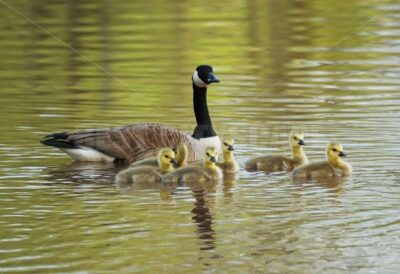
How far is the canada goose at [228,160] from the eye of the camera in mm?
12969

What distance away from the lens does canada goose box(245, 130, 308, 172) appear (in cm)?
1303

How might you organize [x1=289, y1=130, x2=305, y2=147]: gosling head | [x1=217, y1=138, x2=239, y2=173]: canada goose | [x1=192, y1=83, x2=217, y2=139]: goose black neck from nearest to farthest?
1. [x1=217, y1=138, x2=239, y2=173]: canada goose
2. [x1=289, y1=130, x2=305, y2=147]: gosling head
3. [x1=192, y1=83, x2=217, y2=139]: goose black neck

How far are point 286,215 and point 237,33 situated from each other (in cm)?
1517

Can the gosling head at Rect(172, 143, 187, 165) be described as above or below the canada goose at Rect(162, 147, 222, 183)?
above

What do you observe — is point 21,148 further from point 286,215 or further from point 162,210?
point 286,215

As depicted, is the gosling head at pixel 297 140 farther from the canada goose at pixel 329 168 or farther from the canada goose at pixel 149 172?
the canada goose at pixel 149 172

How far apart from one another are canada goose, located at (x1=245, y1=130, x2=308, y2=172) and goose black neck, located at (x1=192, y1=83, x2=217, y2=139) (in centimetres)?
123

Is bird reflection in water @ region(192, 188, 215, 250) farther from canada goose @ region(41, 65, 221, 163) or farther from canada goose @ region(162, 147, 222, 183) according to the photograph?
canada goose @ region(41, 65, 221, 163)

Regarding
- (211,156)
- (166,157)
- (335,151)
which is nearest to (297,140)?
(335,151)

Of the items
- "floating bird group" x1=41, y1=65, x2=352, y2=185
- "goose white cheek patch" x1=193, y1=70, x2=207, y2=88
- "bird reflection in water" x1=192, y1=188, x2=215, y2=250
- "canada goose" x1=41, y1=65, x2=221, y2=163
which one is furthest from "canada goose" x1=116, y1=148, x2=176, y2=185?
"goose white cheek patch" x1=193, y1=70, x2=207, y2=88

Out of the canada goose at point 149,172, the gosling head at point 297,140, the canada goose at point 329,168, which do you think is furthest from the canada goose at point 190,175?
the gosling head at point 297,140

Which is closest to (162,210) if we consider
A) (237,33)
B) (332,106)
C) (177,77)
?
(332,106)

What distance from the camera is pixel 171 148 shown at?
1349cm

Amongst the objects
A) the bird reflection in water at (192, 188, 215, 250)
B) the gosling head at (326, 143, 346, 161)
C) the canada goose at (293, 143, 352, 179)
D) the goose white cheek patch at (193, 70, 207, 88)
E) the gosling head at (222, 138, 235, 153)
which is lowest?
the bird reflection in water at (192, 188, 215, 250)
